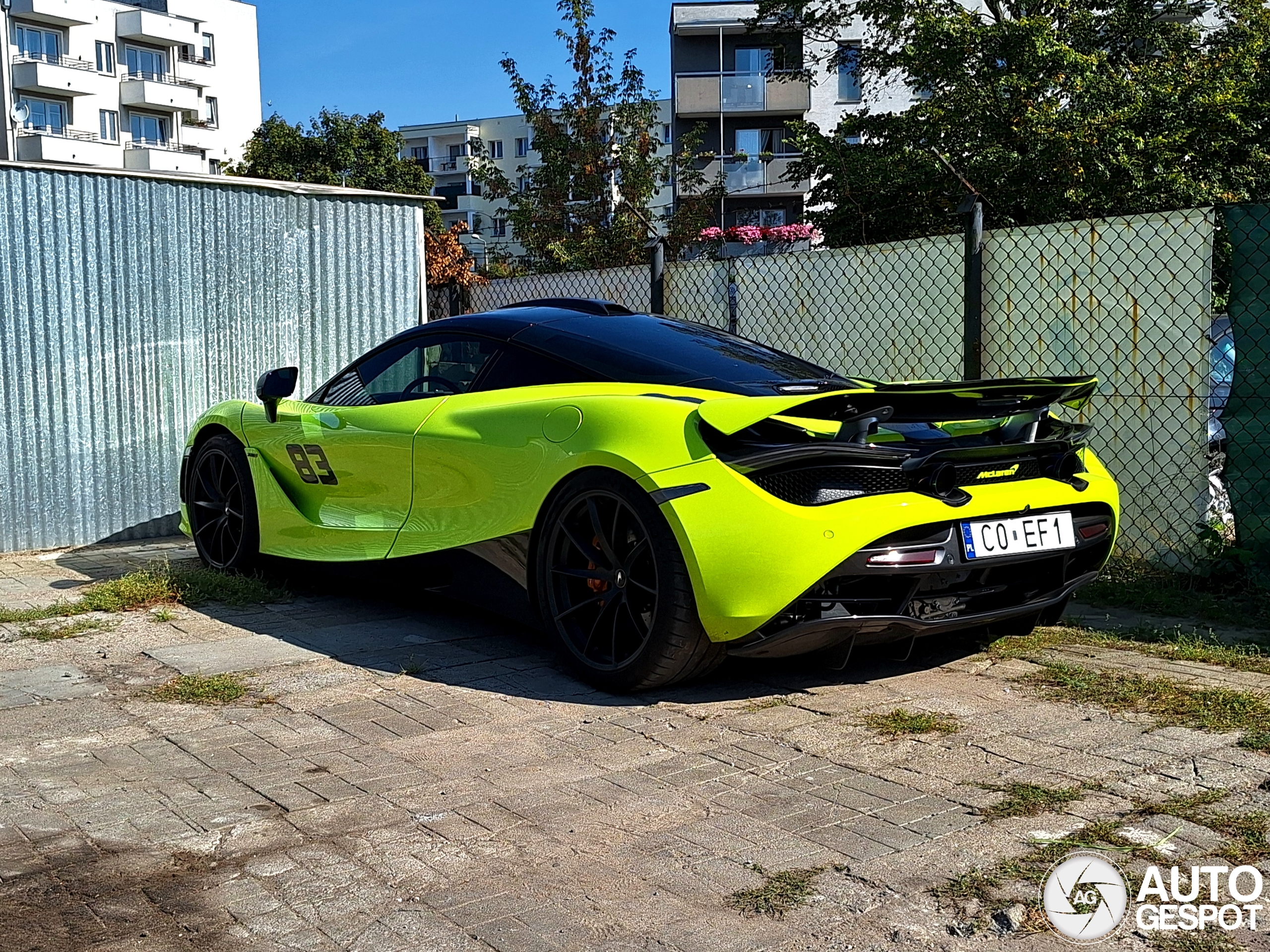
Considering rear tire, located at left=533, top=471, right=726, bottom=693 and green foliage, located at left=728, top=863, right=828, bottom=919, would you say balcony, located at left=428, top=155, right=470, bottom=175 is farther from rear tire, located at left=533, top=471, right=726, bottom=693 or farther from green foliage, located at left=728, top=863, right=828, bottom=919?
green foliage, located at left=728, top=863, right=828, bottom=919

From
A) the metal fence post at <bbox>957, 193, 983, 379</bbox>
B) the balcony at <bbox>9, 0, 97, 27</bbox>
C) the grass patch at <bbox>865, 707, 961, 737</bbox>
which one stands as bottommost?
the grass patch at <bbox>865, 707, 961, 737</bbox>

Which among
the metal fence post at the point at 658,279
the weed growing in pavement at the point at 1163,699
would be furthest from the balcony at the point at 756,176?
the weed growing in pavement at the point at 1163,699

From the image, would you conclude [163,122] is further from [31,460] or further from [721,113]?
[31,460]

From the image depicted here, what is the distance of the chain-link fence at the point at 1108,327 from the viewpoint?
19.4 feet

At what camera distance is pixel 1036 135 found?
17234 millimetres

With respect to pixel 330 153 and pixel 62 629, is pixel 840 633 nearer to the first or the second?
pixel 62 629

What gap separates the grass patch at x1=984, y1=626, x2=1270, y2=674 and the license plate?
1.98 feet

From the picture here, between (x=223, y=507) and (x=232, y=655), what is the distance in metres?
1.62

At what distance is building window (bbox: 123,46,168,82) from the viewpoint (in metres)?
65.4

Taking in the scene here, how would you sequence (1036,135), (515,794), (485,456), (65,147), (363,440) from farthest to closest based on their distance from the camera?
(65,147) < (1036,135) < (363,440) < (485,456) < (515,794)

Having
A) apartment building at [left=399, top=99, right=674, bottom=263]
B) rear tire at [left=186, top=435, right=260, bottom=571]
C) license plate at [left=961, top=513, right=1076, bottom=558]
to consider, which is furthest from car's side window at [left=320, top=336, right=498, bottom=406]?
apartment building at [left=399, top=99, right=674, bottom=263]

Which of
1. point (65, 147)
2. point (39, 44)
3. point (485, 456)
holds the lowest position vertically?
point (485, 456)

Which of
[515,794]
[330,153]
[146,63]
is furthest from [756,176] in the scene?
[515,794]

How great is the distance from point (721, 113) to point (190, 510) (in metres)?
42.8
